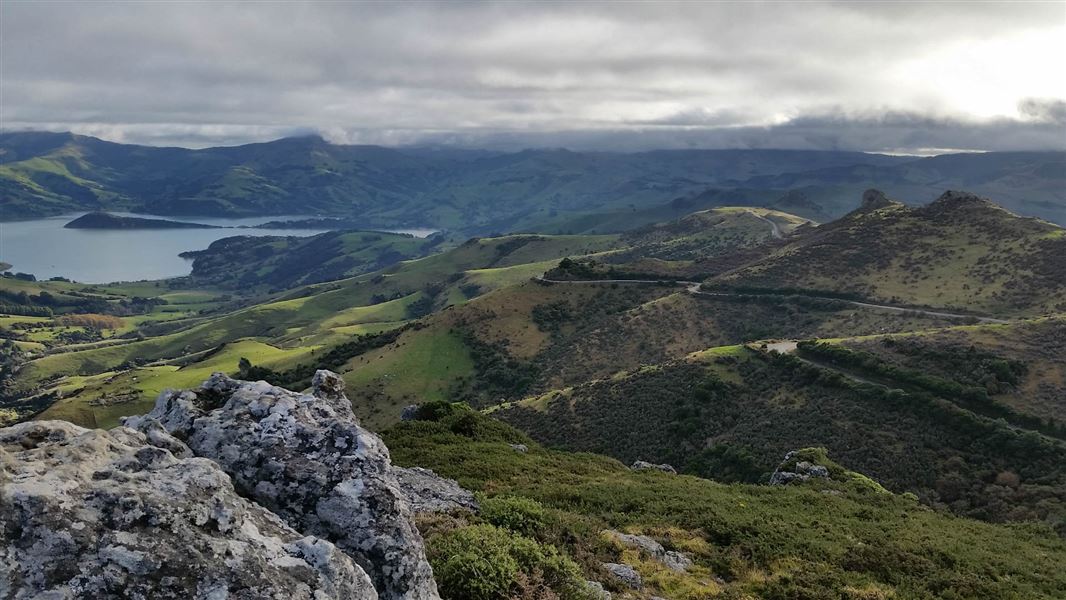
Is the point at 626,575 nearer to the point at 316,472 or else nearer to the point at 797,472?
the point at 316,472

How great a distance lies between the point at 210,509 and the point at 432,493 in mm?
16409

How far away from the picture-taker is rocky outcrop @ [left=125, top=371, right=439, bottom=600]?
A: 13203 mm

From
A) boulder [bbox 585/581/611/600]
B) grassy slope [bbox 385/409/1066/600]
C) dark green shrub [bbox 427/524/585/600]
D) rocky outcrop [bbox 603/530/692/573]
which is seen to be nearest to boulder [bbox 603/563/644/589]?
grassy slope [bbox 385/409/1066/600]

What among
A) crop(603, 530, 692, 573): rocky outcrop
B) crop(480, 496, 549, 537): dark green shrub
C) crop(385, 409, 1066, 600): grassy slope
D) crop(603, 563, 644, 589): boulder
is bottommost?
crop(385, 409, 1066, 600): grassy slope

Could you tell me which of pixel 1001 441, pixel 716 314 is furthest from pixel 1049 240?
pixel 1001 441

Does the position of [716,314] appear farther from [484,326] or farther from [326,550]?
[326,550]

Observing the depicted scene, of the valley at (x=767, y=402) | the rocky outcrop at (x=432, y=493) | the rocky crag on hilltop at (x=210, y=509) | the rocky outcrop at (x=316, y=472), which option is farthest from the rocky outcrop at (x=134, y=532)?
the rocky outcrop at (x=432, y=493)

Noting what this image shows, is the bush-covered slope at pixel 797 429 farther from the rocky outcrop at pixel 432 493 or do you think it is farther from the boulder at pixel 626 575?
the boulder at pixel 626 575

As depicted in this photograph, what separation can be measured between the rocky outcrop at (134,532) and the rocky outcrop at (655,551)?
586 inches

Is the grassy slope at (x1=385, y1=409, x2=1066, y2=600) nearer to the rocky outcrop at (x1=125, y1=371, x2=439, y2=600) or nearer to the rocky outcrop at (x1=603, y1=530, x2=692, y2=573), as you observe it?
the rocky outcrop at (x1=603, y1=530, x2=692, y2=573)

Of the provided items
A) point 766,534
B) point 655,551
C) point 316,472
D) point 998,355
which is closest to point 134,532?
point 316,472

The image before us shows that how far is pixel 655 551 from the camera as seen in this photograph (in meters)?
24.0

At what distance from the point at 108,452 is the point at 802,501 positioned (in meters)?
35.9

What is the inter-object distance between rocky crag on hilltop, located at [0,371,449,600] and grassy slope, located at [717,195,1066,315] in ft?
401
